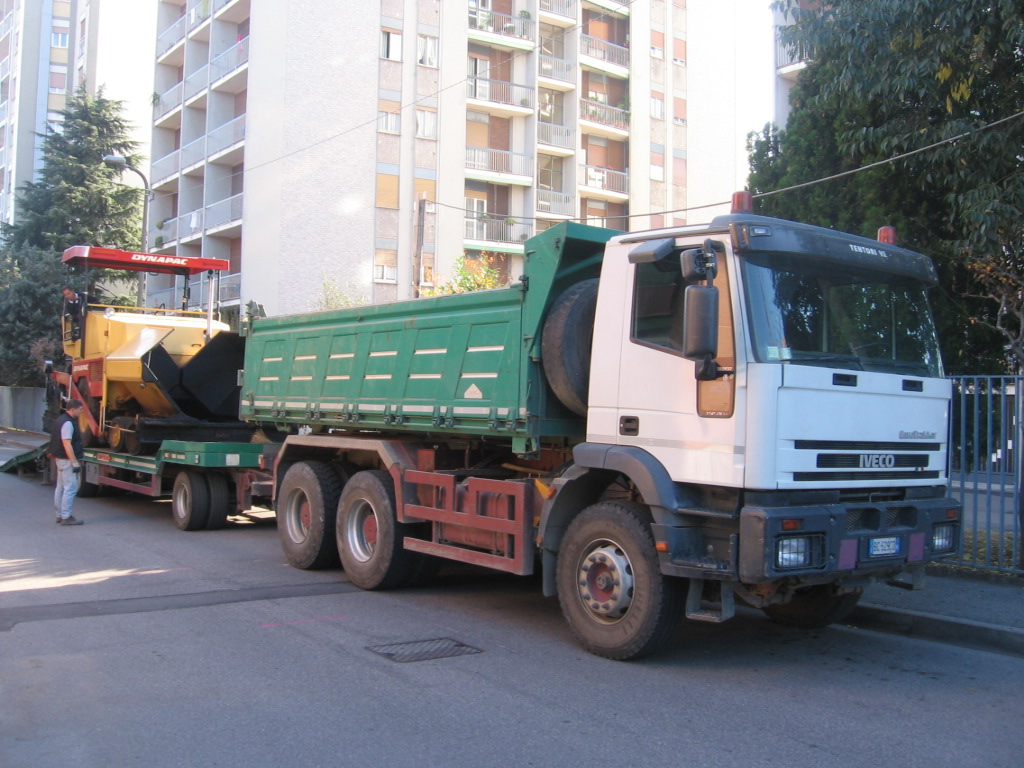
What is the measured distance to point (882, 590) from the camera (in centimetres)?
856

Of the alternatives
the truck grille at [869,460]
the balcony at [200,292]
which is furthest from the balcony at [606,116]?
the truck grille at [869,460]

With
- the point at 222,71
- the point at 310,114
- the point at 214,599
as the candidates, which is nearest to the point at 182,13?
the point at 222,71

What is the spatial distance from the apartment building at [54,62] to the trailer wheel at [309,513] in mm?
42403

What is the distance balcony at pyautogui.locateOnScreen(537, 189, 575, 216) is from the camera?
37.5m

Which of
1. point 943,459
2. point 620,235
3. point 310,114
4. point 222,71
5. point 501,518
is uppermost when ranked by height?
point 222,71

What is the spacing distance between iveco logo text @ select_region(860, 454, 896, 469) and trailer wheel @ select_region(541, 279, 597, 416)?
6.35 ft

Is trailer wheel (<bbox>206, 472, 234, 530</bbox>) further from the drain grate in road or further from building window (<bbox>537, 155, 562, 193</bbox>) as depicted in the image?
building window (<bbox>537, 155, 562, 193</bbox>)

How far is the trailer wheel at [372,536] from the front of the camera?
27.8ft

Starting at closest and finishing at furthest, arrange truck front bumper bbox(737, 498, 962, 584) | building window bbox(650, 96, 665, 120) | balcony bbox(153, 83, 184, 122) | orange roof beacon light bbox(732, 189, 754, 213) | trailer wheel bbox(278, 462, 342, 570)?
truck front bumper bbox(737, 498, 962, 584) → orange roof beacon light bbox(732, 189, 754, 213) → trailer wheel bbox(278, 462, 342, 570) → balcony bbox(153, 83, 184, 122) → building window bbox(650, 96, 665, 120)

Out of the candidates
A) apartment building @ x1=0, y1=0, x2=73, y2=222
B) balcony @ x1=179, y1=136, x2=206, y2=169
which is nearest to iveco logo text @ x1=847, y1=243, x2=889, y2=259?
balcony @ x1=179, y1=136, x2=206, y2=169

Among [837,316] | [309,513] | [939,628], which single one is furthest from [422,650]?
[939,628]

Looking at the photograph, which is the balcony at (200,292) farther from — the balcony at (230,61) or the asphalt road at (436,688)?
the asphalt road at (436,688)

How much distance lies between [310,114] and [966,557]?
27246mm

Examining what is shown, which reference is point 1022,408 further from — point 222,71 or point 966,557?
point 222,71
